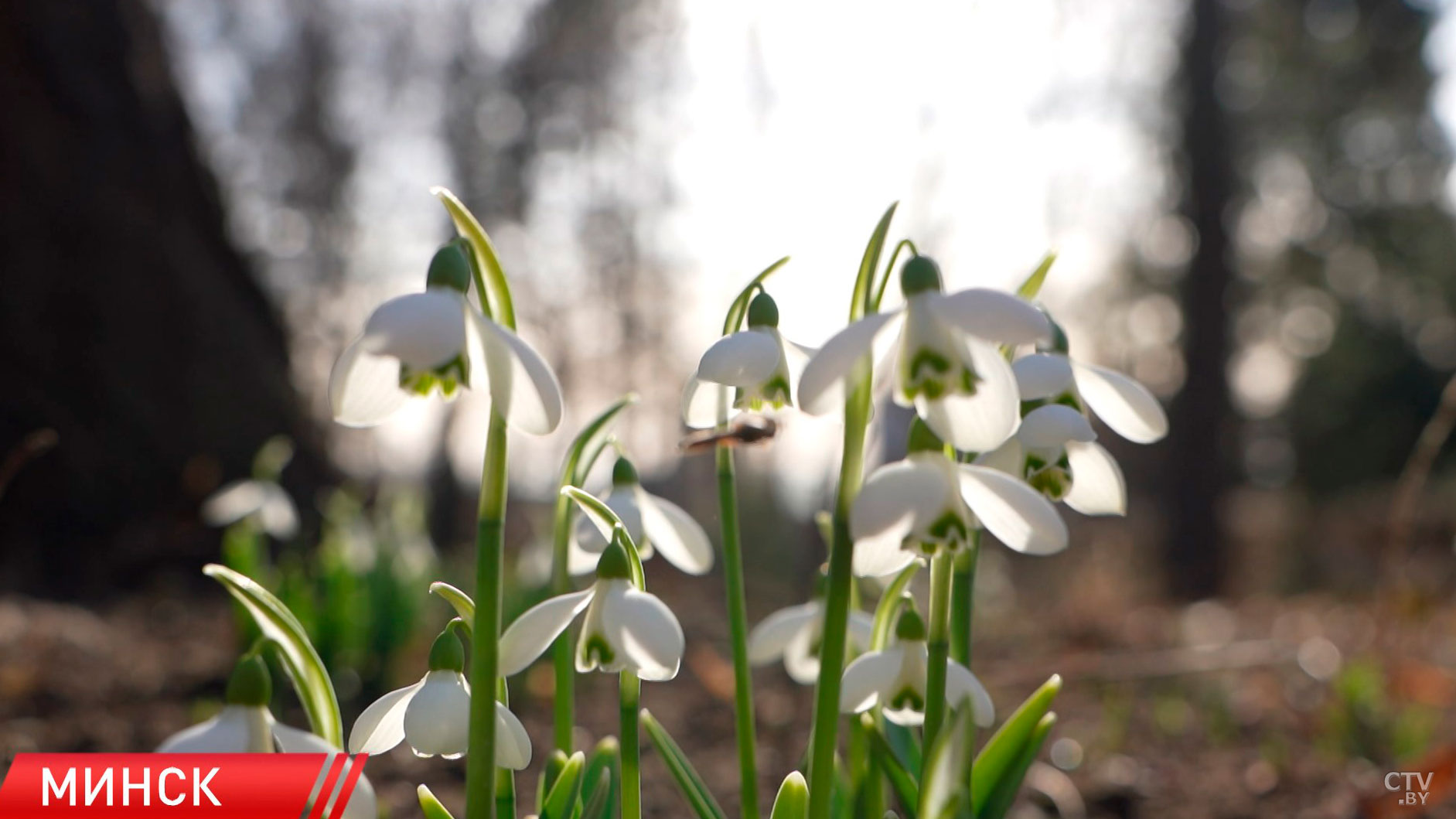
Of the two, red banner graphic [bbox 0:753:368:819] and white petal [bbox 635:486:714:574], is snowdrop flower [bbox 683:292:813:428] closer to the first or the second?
white petal [bbox 635:486:714:574]

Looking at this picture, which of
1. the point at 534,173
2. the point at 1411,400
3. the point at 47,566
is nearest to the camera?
the point at 47,566

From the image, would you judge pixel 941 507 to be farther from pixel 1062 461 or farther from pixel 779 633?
pixel 779 633

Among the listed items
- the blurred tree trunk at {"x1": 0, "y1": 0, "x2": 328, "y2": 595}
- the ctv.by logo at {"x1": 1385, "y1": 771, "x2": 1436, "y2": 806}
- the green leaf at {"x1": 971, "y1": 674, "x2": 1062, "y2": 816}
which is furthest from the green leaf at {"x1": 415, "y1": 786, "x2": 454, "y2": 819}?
the blurred tree trunk at {"x1": 0, "y1": 0, "x2": 328, "y2": 595}

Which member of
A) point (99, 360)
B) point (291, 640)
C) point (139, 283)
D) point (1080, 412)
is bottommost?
point (291, 640)

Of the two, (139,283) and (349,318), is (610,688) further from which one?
(349,318)

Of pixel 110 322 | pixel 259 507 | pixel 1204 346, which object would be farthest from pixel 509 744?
pixel 1204 346

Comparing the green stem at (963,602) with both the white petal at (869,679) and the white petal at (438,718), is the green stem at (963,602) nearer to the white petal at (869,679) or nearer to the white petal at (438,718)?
the white petal at (869,679)

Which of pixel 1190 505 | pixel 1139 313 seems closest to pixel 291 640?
pixel 1190 505

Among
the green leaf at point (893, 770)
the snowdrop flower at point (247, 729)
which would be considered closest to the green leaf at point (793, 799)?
the green leaf at point (893, 770)
